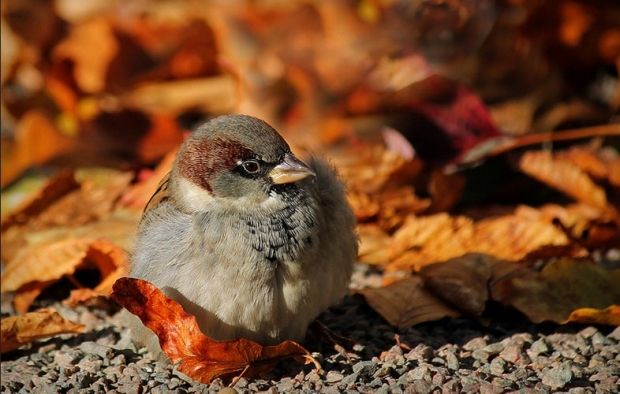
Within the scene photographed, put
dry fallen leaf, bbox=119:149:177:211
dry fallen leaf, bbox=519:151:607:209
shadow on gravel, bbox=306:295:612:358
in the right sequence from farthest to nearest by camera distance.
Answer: dry fallen leaf, bbox=119:149:177:211
dry fallen leaf, bbox=519:151:607:209
shadow on gravel, bbox=306:295:612:358

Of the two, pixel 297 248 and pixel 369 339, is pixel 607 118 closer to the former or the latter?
pixel 369 339

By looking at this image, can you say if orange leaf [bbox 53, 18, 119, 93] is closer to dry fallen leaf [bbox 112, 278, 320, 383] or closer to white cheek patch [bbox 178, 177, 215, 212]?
white cheek patch [bbox 178, 177, 215, 212]

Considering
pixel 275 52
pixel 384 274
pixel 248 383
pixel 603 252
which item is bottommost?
pixel 248 383

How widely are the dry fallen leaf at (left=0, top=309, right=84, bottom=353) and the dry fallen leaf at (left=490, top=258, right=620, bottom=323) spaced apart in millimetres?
1564

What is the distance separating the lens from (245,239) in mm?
3256

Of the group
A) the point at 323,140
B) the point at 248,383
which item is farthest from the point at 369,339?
the point at 323,140

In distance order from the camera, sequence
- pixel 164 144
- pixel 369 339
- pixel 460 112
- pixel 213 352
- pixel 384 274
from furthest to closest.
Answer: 1. pixel 164 144
2. pixel 460 112
3. pixel 384 274
4. pixel 369 339
5. pixel 213 352

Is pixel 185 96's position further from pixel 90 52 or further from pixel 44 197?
pixel 44 197

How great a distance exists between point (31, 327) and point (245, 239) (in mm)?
960

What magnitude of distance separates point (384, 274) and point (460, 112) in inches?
40.9

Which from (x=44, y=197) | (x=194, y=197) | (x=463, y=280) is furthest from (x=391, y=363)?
(x=44, y=197)

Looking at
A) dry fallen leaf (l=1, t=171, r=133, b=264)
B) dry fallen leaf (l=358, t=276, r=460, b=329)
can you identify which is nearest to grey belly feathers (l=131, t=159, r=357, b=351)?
dry fallen leaf (l=358, t=276, r=460, b=329)

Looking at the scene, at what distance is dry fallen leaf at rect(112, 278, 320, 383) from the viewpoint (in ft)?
10.4

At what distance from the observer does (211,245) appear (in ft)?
10.7
